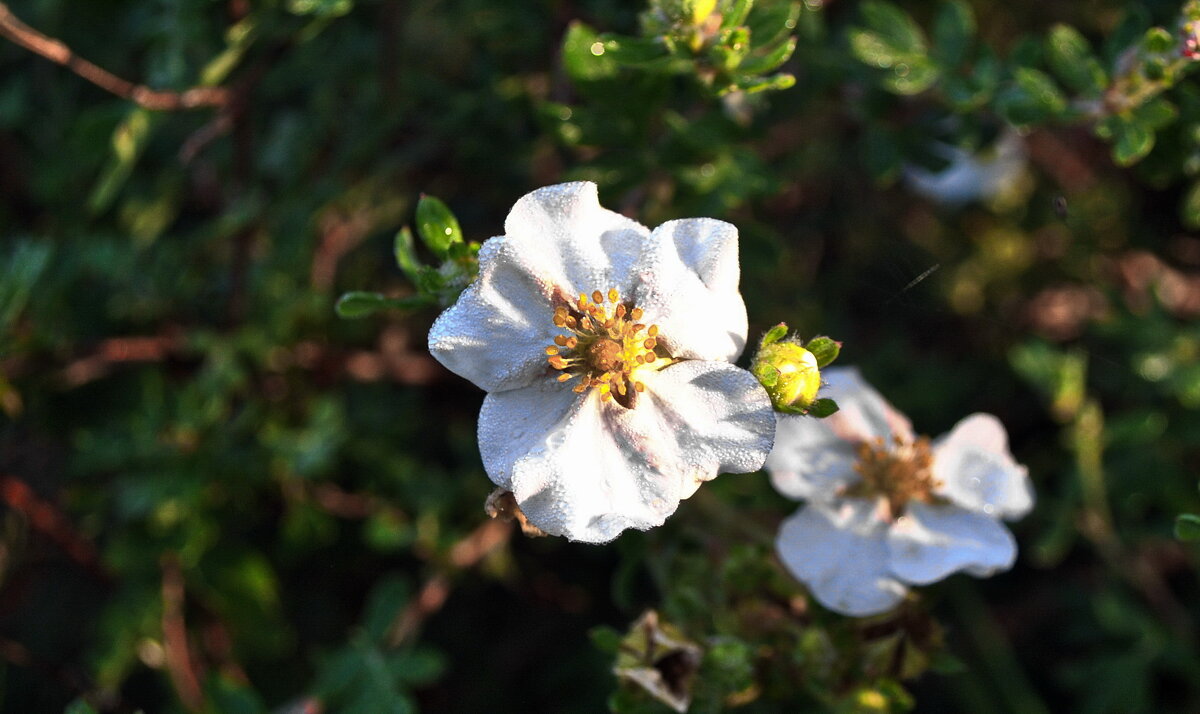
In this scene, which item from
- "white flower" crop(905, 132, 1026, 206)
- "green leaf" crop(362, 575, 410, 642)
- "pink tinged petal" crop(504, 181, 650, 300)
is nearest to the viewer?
"pink tinged petal" crop(504, 181, 650, 300)

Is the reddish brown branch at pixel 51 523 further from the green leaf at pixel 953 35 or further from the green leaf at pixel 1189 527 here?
the green leaf at pixel 1189 527

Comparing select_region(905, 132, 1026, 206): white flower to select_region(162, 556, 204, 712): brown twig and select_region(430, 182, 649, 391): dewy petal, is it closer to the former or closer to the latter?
select_region(430, 182, 649, 391): dewy petal

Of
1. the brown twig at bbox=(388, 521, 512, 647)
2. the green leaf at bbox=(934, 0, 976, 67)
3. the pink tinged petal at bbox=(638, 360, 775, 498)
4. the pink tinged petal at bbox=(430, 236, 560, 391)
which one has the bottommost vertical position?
the brown twig at bbox=(388, 521, 512, 647)

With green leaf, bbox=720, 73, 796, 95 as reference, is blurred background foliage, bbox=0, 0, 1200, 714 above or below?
below

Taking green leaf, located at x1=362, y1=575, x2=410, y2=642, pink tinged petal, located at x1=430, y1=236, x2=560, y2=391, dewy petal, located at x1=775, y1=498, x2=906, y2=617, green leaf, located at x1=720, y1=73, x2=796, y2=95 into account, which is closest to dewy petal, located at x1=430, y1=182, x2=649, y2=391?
pink tinged petal, located at x1=430, y1=236, x2=560, y2=391

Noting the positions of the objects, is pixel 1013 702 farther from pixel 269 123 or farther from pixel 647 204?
pixel 269 123

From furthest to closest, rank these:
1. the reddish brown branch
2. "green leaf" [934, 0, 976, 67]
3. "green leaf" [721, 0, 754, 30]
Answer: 1. the reddish brown branch
2. "green leaf" [934, 0, 976, 67]
3. "green leaf" [721, 0, 754, 30]
